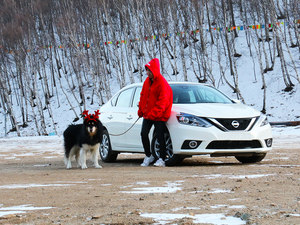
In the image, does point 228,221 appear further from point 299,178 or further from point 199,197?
point 299,178

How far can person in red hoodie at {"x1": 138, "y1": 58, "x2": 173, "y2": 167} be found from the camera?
10883 millimetres

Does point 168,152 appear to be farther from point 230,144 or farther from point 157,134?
point 230,144

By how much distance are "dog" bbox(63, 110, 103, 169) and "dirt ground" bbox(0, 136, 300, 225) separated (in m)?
0.76

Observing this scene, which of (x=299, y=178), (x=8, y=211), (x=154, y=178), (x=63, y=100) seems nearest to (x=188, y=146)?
(x=154, y=178)

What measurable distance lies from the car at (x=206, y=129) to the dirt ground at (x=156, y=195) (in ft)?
1.33

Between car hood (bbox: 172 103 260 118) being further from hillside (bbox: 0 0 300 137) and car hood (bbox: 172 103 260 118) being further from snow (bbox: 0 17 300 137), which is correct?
snow (bbox: 0 17 300 137)

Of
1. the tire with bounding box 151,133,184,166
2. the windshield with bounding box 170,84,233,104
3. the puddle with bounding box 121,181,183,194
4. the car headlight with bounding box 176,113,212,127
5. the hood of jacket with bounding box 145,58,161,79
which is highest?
the hood of jacket with bounding box 145,58,161,79

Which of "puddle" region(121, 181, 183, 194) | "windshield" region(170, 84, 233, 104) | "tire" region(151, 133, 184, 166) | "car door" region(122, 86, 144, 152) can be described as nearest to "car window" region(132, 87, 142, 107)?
"car door" region(122, 86, 144, 152)

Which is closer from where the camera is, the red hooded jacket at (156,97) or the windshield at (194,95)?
the red hooded jacket at (156,97)

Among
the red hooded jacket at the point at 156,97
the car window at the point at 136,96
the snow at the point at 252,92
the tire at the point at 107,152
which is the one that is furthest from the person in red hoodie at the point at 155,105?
the snow at the point at 252,92

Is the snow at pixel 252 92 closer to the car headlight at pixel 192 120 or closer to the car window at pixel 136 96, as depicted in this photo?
the car window at pixel 136 96

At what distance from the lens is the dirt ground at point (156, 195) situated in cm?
514

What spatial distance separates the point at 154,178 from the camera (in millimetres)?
8773

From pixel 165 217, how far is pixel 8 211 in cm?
172
